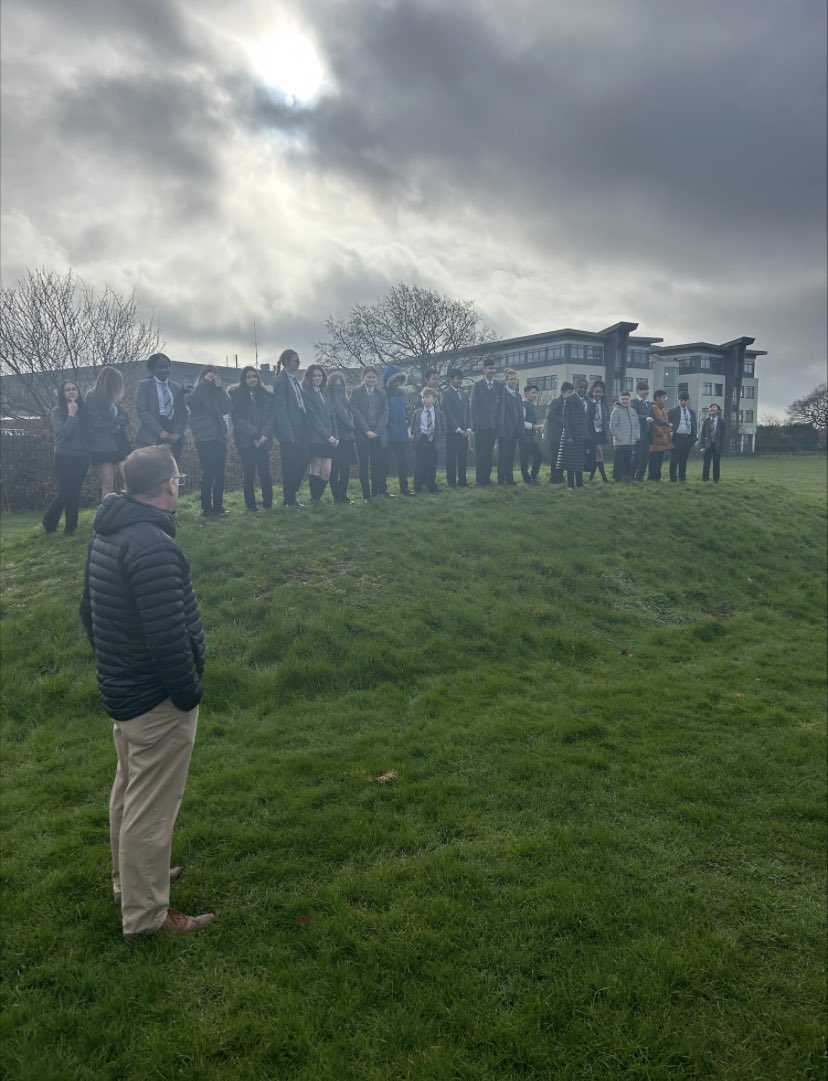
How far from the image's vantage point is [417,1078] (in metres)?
2.99

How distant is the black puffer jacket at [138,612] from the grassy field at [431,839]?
4.52 feet

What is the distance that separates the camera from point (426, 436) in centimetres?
1523

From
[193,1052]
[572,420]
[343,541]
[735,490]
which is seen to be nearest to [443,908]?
[193,1052]

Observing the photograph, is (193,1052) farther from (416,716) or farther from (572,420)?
(572,420)

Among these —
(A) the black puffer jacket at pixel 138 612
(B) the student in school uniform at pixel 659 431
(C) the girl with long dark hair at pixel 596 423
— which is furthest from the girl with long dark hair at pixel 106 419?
(B) the student in school uniform at pixel 659 431

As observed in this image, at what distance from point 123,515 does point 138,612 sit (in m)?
0.52

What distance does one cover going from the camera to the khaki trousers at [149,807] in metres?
3.64

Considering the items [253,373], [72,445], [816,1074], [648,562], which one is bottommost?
[816,1074]

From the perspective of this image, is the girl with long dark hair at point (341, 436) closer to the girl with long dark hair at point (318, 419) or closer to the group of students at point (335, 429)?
the group of students at point (335, 429)

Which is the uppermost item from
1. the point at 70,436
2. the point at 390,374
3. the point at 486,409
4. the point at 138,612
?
the point at 390,374

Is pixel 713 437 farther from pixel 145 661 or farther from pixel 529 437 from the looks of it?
pixel 145 661

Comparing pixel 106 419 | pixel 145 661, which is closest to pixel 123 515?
pixel 145 661

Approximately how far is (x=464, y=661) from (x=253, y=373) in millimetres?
6929

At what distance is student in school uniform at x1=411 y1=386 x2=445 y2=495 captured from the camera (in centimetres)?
1501
